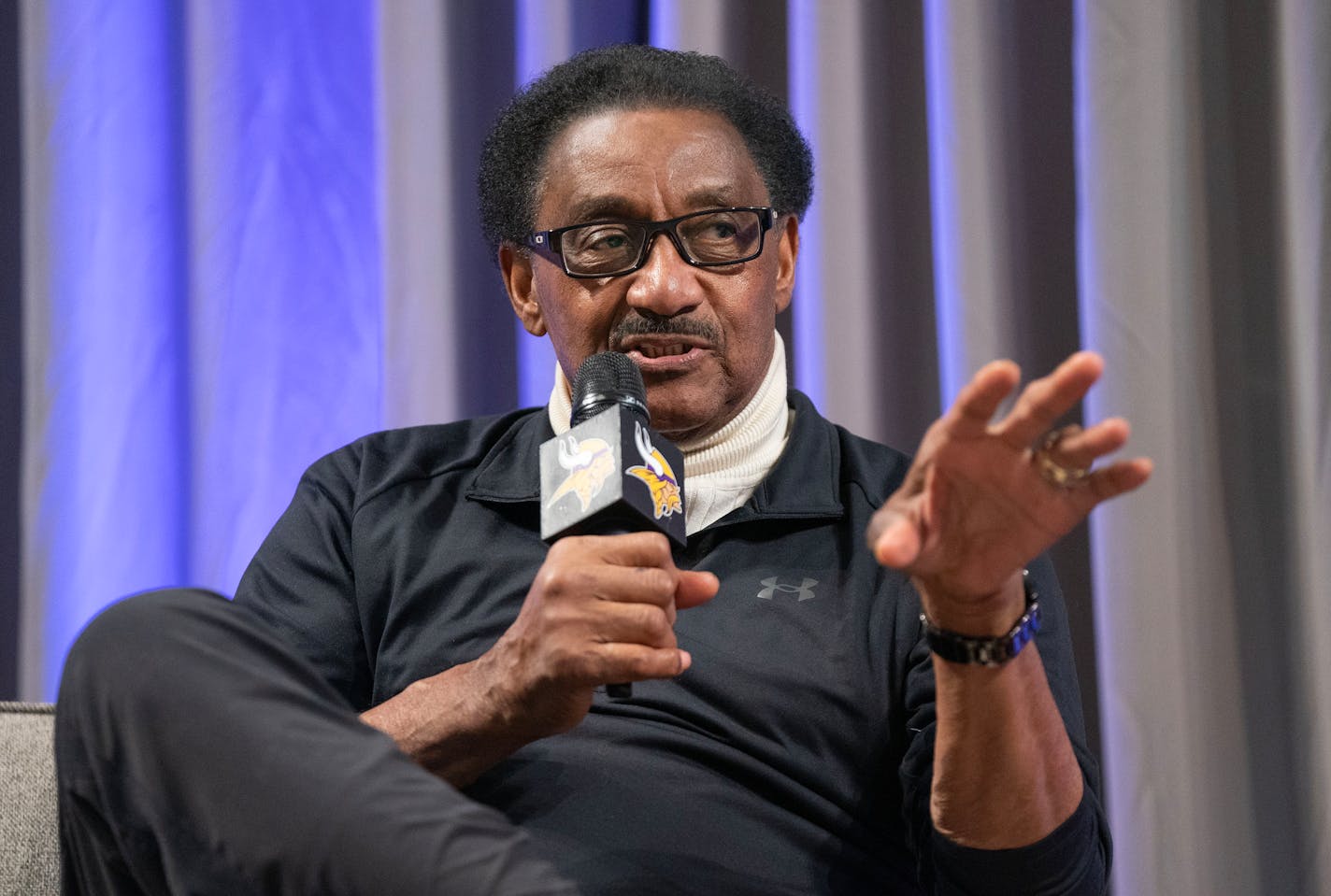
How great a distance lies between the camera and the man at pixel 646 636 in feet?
2.81

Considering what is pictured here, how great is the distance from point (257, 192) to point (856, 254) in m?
0.97

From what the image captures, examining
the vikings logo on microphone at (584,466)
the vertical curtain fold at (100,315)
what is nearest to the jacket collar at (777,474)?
the vikings logo on microphone at (584,466)

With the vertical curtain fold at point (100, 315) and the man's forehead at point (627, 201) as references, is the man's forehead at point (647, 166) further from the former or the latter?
the vertical curtain fold at point (100, 315)

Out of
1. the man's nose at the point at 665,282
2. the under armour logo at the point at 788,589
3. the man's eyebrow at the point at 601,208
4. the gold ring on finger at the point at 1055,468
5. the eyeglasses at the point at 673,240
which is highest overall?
the man's eyebrow at the point at 601,208

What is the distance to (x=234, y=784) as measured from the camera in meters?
0.84

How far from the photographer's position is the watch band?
1.03 metres

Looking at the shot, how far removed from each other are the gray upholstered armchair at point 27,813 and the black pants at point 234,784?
441 mm

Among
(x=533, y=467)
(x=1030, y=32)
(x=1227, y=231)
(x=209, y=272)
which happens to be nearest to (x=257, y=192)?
(x=209, y=272)

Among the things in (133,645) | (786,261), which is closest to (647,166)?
(786,261)

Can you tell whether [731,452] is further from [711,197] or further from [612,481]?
[612,481]

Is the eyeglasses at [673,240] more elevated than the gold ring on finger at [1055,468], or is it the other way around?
the eyeglasses at [673,240]

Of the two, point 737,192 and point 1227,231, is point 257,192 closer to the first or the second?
point 737,192

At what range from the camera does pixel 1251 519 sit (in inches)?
70.6

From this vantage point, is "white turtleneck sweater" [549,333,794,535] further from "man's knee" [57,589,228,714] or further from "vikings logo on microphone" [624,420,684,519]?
"man's knee" [57,589,228,714]
